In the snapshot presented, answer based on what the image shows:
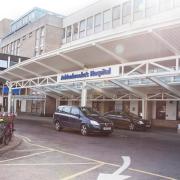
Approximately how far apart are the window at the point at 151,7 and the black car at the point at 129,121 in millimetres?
10375

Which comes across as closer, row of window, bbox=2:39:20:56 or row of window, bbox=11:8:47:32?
row of window, bbox=11:8:47:32

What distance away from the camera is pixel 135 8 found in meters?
29.9

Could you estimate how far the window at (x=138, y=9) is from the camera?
28892 millimetres

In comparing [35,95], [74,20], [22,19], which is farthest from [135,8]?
[22,19]

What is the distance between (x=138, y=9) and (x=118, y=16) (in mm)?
3119

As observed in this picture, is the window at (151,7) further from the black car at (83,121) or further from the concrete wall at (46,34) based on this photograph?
the concrete wall at (46,34)

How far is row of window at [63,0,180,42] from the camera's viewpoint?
27.5 metres

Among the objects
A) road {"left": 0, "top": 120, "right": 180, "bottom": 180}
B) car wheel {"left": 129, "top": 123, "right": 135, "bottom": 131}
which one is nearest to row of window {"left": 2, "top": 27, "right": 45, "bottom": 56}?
car wheel {"left": 129, "top": 123, "right": 135, "bottom": 131}

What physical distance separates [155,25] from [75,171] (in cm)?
1110

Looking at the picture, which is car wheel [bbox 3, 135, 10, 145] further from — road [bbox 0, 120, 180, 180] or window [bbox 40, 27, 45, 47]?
window [bbox 40, 27, 45, 47]

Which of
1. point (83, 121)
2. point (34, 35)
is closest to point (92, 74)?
point (83, 121)

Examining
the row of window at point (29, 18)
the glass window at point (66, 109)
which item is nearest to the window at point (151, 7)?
the glass window at point (66, 109)

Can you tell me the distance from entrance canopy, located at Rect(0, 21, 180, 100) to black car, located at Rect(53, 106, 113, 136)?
4.05m

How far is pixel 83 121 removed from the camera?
16625 millimetres
